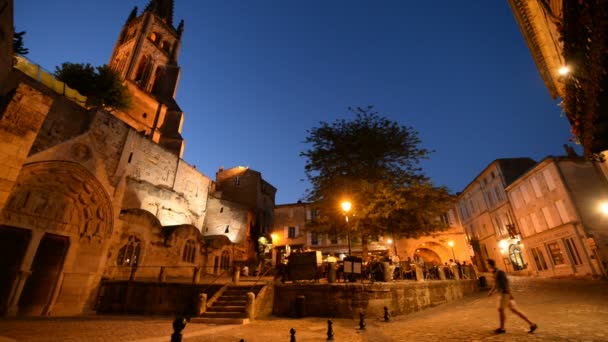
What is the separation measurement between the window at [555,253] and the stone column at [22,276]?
3743 cm

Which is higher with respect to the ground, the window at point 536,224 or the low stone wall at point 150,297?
the window at point 536,224

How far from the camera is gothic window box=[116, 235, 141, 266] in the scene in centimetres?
1711

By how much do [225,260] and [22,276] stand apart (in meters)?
15.1

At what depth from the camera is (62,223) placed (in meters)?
14.8

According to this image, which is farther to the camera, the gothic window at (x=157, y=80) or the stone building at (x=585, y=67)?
the gothic window at (x=157, y=80)

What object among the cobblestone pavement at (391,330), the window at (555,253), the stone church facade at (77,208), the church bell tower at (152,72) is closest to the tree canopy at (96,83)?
the church bell tower at (152,72)

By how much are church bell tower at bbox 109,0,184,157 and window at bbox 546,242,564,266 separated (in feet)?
130

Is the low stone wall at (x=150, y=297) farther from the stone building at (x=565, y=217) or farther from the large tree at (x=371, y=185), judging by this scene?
the stone building at (x=565, y=217)

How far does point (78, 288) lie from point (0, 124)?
514 inches

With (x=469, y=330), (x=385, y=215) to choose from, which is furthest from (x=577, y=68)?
(x=385, y=215)

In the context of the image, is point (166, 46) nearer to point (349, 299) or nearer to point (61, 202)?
point (61, 202)

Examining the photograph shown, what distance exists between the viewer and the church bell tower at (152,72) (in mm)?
33875

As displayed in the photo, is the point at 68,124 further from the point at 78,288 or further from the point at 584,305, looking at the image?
the point at 584,305

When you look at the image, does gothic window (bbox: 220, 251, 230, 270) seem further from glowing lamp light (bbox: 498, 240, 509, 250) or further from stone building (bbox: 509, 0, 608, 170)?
glowing lamp light (bbox: 498, 240, 509, 250)
